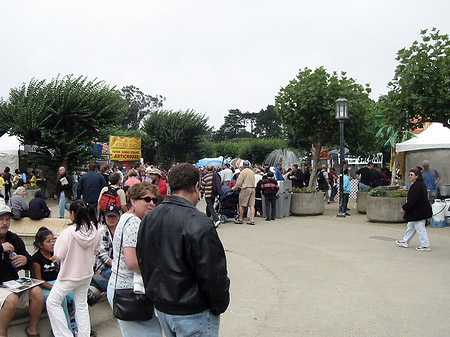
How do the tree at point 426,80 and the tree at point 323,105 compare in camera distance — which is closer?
the tree at point 426,80

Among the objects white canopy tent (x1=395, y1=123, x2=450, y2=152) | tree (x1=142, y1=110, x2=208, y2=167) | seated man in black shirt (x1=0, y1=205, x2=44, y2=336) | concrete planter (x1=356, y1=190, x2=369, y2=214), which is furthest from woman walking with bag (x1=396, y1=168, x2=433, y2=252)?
tree (x1=142, y1=110, x2=208, y2=167)

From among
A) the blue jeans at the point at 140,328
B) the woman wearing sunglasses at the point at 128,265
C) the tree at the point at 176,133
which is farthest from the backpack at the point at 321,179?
the tree at the point at 176,133

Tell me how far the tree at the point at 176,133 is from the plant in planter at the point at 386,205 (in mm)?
31880

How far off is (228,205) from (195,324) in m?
10.3

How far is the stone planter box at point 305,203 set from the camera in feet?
45.4

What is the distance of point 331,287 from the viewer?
6.04 meters

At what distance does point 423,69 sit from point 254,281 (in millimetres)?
6042

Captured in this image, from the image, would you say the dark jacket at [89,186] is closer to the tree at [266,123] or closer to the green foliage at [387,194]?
the green foliage at [387,194]

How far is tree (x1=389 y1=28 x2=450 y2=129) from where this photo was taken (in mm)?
8844

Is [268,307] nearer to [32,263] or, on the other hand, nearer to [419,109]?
[32,263]

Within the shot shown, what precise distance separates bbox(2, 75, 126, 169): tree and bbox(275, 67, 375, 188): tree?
362 inches

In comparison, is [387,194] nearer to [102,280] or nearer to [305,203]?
[305,203]

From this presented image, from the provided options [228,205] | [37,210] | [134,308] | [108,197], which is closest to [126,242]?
[134,308]

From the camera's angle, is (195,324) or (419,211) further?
(419,211)
